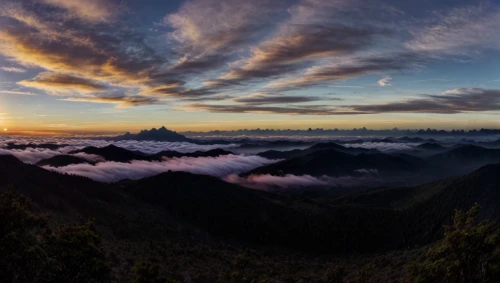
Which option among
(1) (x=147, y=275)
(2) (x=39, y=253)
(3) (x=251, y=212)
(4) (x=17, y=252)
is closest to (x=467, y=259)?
(1) (x=147, y=275)

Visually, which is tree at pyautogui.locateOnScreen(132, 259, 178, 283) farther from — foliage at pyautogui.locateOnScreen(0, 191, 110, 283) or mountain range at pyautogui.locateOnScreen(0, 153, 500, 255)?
mountain range at pyautogui.locateOnScreen(0, 153, 500, 255)

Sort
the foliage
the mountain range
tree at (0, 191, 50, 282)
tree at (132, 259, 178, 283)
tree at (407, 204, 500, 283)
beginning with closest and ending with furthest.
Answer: tree at (407, 204, 500, 283)
tree at (0, 191, 50, 282)
the foliage
tree at (132, 259, 178, 283)
the mountain range

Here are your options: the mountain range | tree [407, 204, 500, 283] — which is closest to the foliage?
tree [407, 204, 500, 283]

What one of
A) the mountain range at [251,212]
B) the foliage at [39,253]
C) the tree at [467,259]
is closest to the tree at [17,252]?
the foliage at [39,253]

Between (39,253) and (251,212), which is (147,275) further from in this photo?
(251,212)

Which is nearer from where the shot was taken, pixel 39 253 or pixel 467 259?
pixel 467 259

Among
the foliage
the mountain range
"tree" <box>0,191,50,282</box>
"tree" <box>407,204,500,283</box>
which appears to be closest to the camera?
"tree" <box>407,204,500,283</box>

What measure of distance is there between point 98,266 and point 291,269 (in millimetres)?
61543

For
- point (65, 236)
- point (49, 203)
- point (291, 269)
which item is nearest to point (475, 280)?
point (65, 236)

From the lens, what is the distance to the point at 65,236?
29938mm

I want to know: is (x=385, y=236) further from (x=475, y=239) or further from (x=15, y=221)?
(x=15, y=221)

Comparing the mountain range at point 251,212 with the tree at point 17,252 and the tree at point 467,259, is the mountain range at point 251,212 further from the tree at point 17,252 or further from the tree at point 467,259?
the tree at point 467,259

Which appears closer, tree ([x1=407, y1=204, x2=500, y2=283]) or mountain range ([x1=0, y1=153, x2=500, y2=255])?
tree ([x1=407, y1=204, x2=500, y2=283])

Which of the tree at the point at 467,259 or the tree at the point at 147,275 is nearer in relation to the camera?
the tree at the point at 467,259
